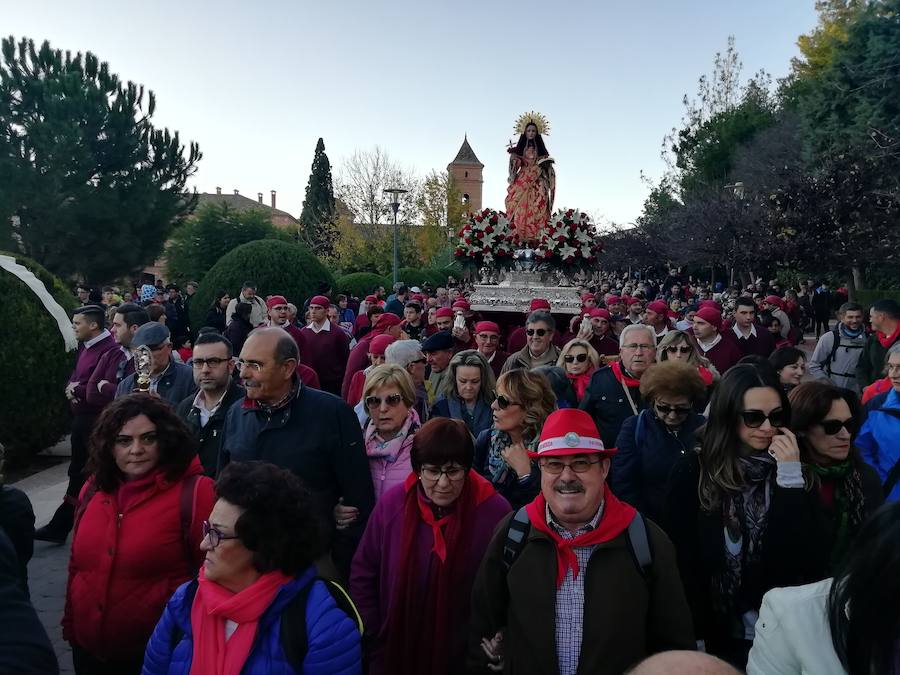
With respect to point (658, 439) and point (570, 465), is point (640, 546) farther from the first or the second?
point (658, 439)

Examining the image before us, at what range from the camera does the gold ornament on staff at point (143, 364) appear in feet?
17.3

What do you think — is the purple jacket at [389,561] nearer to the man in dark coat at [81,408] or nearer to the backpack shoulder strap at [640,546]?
the backpack shoulder strap at [640,546]

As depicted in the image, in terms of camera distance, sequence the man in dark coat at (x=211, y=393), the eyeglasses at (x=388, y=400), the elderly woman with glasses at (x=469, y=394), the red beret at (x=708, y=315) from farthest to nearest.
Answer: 1. the red beret at (x=708, y=315)
2. the elderly woman with glasses at (x=469, y=394)
3. the man in dark coat at (x=211, y=393)
4. the eyeglasses at (x=388, y=400)

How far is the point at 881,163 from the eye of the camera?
68.4 ft

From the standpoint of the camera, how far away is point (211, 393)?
446 cm

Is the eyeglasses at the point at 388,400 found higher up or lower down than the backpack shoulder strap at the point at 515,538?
higher up

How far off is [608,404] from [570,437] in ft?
8.36

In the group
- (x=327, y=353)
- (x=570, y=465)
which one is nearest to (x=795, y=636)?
(x=570, y=465)

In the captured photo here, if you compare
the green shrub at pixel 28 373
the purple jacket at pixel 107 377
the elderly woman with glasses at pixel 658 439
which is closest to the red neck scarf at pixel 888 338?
the elderly woman with glasses at pixel 658 439

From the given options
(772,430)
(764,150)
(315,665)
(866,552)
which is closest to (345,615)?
(315,665)

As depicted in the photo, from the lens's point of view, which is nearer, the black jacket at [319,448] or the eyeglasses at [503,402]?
the black jacket at [319,448]

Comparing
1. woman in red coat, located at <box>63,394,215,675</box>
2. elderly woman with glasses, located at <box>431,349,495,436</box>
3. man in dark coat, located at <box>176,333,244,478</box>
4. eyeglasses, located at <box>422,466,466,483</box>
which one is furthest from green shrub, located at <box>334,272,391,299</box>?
eyeglasses, located at <box>422,466,466,483</box>

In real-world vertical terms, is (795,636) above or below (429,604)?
above

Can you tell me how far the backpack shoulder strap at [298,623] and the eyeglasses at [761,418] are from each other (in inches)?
71.3
